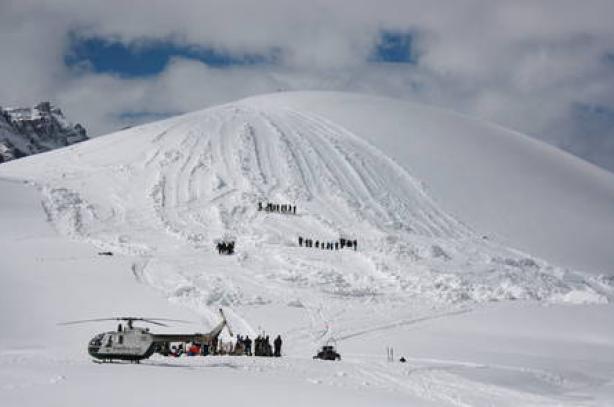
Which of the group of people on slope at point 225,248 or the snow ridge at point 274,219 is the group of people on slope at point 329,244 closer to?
the snow ridge at point 274,219

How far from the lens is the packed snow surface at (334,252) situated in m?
18.6

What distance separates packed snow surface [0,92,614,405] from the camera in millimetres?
18641

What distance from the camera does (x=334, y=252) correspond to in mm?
38000

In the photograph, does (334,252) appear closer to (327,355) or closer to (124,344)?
(327,355)

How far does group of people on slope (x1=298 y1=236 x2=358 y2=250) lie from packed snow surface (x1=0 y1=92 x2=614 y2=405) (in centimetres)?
64

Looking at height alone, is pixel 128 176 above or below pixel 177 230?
above

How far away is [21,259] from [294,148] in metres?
27.9

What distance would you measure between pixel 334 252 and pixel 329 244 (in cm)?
105

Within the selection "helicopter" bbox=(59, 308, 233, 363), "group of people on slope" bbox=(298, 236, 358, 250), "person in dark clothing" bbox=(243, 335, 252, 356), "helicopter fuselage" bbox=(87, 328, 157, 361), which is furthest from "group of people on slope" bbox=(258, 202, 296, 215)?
"helicopter fuselage" bbox=(87, 328, 157, 361)

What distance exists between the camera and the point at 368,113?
6781 centimetres

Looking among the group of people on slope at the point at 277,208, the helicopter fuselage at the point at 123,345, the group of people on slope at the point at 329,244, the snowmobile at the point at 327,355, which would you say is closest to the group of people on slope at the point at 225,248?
the group of people on slope at the point at 329,244

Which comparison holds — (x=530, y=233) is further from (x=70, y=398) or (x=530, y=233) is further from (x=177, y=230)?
(x=70, y=398)

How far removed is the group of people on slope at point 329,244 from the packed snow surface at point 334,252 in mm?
644

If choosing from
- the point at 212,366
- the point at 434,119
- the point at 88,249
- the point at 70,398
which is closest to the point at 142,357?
the point at 212,366
